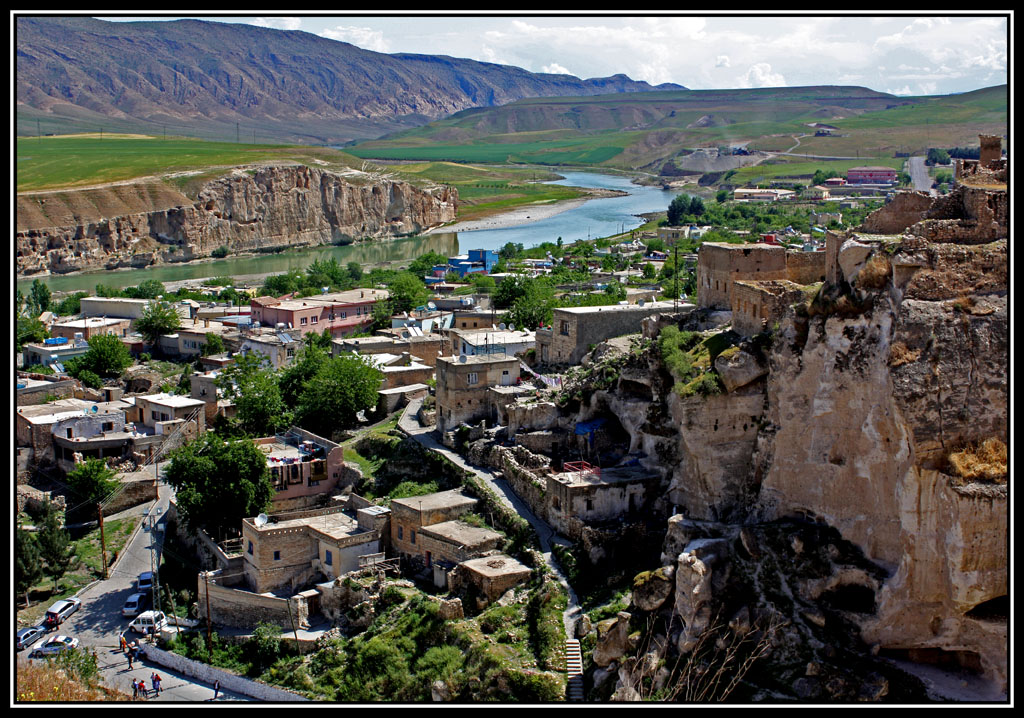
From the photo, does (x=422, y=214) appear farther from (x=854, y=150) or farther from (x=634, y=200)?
(x=854, y=150)

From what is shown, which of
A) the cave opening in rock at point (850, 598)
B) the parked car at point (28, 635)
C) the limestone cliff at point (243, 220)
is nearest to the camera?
the cave opening in rock at point (850, 598)

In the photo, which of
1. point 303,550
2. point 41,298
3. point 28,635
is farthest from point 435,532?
point 41,298

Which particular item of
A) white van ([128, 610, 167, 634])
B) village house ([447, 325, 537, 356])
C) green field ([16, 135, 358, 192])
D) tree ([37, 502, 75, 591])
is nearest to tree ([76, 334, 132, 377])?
village house ([447, 325, 537, 356])

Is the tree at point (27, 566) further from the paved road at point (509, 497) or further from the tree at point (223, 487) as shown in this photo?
the paved road at point (509, 497)

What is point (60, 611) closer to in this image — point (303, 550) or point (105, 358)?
point (303, 550)

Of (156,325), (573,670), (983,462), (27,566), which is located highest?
(156,325)

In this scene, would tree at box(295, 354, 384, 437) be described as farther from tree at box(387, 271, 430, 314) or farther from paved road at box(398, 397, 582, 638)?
A: tree at box(387, 271, 430, 314)

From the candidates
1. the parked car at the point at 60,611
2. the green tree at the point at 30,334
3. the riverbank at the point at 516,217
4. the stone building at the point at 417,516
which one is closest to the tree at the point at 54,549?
the parked car at the point at 60,611
